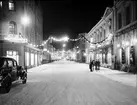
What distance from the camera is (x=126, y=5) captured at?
23609 mm

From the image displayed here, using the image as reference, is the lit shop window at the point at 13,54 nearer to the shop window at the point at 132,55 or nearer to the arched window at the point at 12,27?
the arched window at the point at 12,27

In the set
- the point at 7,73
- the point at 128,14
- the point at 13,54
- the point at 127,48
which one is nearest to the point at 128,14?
the point at 128,14

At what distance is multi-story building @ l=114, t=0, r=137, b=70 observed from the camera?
68.5ft

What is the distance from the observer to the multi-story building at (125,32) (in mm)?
20867

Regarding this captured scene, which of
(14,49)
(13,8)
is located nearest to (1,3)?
(13,8)

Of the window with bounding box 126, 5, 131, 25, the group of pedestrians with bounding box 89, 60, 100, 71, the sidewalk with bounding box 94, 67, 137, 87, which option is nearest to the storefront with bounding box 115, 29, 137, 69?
the window with bounding box 126, 5, 131, 25

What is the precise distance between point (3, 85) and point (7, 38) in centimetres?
1625


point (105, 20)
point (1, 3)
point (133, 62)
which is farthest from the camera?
point (105, 20)

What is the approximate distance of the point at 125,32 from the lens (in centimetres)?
2344

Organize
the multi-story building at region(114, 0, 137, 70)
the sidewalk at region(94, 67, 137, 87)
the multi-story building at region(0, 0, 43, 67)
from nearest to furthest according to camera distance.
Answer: the sidewalk at region(94, 67, 137, 87) → the multi-story building at region(114, 0, 137, 70) → the multi-story building at region(0, 0, 43, 67)

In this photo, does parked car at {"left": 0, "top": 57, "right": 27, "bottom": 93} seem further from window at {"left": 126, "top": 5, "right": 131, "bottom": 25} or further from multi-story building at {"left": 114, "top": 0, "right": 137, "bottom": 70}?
window at {"left": 126, "top": 5, "right": 131, "bottom": 25}

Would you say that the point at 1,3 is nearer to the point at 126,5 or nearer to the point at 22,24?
the point at 22,24

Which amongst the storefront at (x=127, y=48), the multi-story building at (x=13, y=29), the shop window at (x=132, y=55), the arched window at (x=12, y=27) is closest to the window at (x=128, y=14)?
the storefront at (x=127, y=48)

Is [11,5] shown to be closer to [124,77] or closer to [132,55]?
[132,55]
